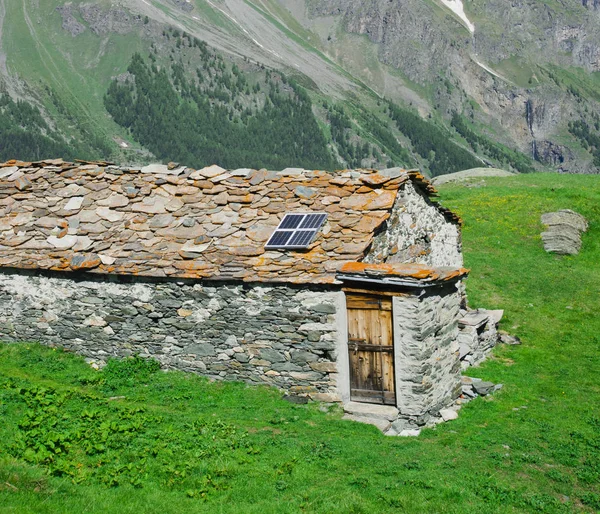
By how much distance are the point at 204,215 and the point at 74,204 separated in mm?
4200

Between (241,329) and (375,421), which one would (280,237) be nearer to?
(241,329)

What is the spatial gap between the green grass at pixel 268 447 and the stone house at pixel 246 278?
2.67 feet

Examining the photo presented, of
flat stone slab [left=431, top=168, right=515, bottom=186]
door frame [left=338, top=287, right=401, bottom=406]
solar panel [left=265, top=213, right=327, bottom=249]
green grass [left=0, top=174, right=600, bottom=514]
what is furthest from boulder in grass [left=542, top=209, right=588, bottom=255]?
door frame [left=338, top=287, right=401, bottom=406]

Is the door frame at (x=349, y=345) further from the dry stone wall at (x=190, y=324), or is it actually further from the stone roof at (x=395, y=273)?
the stone roof at (x=395, y=273)

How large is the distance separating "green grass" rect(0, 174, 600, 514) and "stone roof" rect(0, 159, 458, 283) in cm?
273

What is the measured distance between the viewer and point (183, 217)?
17.0 metres

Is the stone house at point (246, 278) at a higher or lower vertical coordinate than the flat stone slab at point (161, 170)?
lower

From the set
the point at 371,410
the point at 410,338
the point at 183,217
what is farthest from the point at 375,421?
the point at 183,217

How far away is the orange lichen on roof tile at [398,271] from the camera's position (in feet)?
42.7

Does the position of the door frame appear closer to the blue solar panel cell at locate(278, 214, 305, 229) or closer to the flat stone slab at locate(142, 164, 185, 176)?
the blue solar panel cell at locate(278, 214, 305, 229)

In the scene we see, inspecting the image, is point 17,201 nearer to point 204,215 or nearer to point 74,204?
point 74,204

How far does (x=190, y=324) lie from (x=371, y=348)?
4.48 metres

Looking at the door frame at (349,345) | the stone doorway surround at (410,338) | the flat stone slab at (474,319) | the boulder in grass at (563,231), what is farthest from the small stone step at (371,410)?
the boulder in grass at (563,231)

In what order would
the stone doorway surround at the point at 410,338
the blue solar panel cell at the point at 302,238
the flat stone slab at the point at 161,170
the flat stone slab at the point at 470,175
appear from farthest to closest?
the flat stone slab at the point at 470,175
the flat stone slab at the point at 161,170
the blue solar panel cell at the point at 302,238
the stone doorway surround at the point at 410,338
